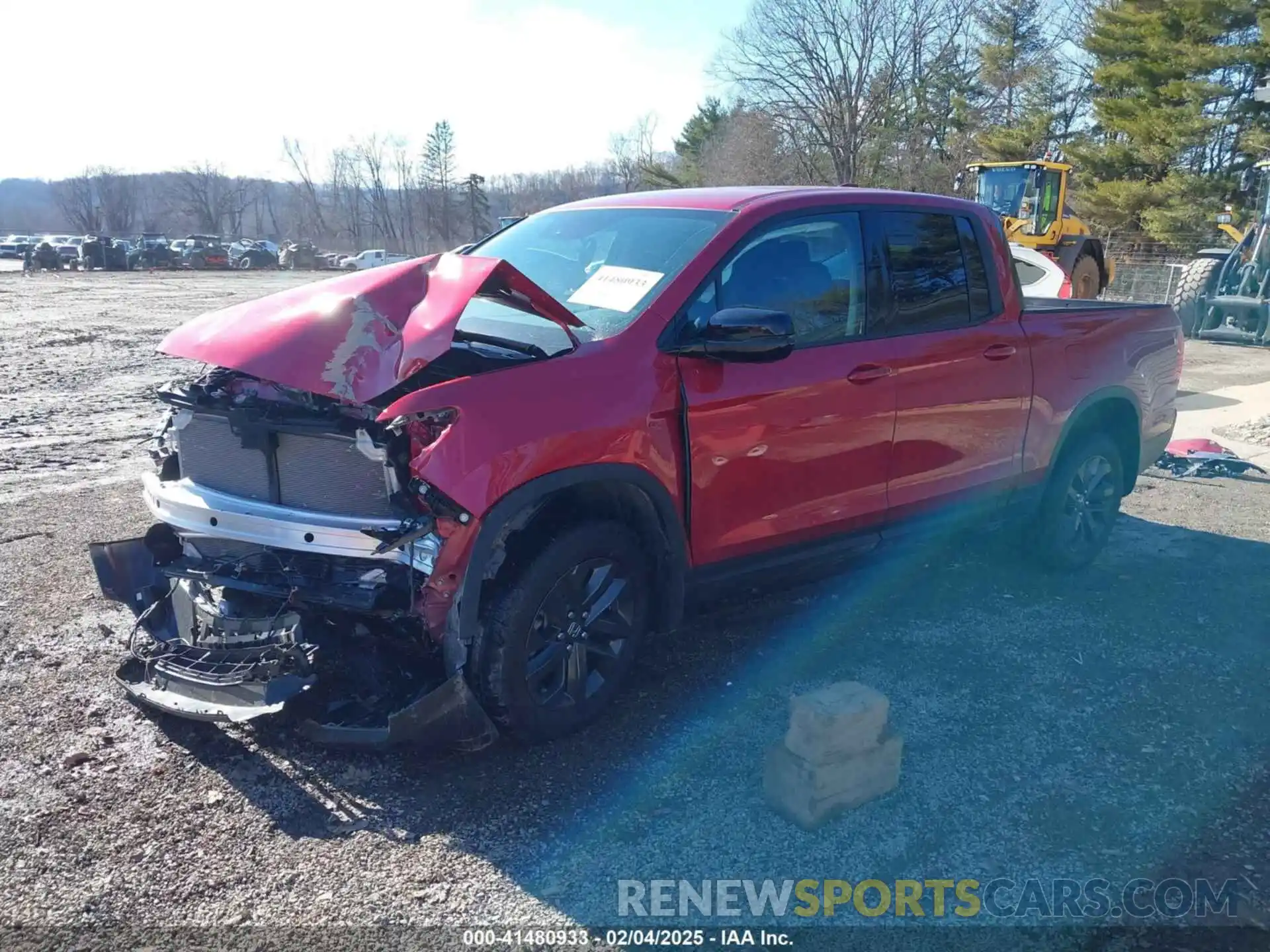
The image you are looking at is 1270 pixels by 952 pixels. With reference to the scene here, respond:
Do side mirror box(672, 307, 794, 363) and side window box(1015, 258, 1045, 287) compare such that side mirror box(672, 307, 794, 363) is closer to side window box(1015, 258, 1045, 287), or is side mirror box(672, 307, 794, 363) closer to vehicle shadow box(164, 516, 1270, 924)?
vehicle shadow box(164, 516, 1270, 924)

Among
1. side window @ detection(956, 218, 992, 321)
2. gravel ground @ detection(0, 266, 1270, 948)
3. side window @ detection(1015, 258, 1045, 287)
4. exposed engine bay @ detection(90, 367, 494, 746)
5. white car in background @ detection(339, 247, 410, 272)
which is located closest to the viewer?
gravel ground @ detection(0, 266, 1270, 948)

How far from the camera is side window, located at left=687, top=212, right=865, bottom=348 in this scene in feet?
12.3

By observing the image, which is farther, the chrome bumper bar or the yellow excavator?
the yellow excavator

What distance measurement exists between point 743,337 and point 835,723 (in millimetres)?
1376

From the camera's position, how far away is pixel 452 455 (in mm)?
2947

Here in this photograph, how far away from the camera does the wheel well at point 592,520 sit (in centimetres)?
321

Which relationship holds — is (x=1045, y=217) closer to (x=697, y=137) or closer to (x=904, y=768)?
(x=904, y=768)

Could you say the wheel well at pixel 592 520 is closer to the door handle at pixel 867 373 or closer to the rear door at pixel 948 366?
the door handle at pixel 867 373

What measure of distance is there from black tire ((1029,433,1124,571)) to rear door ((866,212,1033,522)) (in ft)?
1.71

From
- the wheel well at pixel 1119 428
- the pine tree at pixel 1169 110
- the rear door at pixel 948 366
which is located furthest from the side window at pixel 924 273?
the pine tree at pixel 1169 110

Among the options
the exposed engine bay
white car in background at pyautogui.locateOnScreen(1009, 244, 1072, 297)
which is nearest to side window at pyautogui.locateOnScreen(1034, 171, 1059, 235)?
white car in background at pyautogui.locateOnScreen(1009, 244, 1072, 297)

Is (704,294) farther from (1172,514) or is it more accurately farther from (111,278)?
(111,278)

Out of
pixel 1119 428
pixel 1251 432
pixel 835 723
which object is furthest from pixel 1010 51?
pixel 835 723

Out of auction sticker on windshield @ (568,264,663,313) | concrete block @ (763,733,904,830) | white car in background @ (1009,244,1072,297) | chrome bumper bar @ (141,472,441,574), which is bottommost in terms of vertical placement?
concrete block @ (763,733,904,830)
